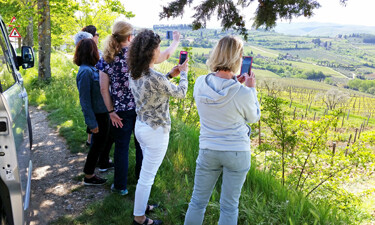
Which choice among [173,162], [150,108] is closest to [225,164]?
[150,108]

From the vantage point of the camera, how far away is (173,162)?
3.88 meters

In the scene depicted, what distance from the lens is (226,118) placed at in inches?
79.4

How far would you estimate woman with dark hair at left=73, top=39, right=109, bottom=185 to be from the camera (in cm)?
325

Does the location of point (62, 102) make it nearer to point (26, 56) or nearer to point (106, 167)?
point (106, 167)

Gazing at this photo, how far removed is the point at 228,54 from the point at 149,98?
30.7 inches

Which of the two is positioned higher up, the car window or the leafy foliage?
the leafy foliage

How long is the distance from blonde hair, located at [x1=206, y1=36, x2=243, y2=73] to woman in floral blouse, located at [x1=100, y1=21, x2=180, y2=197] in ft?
2.61

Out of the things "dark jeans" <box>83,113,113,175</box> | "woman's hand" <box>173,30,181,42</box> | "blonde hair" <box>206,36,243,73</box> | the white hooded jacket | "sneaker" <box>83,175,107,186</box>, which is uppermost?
"woman's hand" <box>173,30,181,42</box>

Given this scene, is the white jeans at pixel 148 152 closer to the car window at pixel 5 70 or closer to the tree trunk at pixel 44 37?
the car window at pixel 5 70

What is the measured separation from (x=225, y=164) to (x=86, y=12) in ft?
47.9

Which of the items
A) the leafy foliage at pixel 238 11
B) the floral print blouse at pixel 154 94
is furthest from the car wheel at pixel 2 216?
the leafy foliage at pixel 238 11

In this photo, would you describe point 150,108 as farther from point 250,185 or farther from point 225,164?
point 250,185

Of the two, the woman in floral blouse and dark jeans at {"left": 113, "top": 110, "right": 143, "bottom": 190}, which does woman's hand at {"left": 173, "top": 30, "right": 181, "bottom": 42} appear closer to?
the woman in floral blouse

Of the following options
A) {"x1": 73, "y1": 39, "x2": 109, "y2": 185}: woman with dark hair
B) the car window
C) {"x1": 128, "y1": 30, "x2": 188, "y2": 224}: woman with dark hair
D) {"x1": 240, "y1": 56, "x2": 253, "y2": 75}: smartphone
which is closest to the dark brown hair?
{"x1": 128, "y1": 30, "x2": 188, "y2": 224}: woman with dark hair
